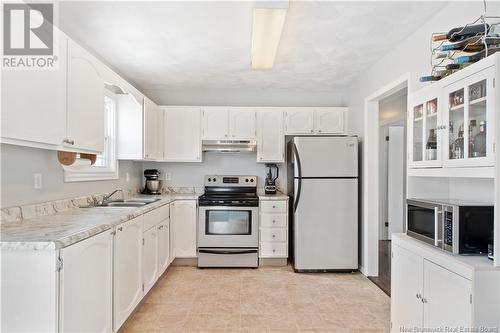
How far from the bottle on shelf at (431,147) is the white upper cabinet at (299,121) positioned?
2.46 meters

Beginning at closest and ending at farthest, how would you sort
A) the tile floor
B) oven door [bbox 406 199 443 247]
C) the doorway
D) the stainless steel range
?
oven door [bbox 406 199 443 247] < the tile floor < the stainless steel range < the doorway

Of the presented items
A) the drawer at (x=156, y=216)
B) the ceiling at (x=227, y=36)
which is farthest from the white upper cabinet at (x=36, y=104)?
the drawer at (x=156, y=216)

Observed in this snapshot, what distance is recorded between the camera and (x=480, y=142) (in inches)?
59.6

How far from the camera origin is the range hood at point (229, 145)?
14.1ft

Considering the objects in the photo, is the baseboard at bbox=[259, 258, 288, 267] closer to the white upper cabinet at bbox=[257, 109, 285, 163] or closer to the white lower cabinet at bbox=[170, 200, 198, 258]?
the white lower cabinet at bbox=[170, 200, 198, 258]

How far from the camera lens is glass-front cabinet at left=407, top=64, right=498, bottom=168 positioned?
1467 mm

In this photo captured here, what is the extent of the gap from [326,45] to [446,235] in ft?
6.64

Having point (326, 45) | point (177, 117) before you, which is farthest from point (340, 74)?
point (177, 117)

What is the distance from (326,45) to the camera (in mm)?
2941

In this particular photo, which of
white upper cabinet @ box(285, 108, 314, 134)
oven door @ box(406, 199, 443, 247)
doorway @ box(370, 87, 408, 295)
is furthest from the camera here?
doorway @ box(370, 87, 408, 295)

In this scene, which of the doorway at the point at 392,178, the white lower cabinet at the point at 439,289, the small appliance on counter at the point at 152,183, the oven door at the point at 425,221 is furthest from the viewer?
the doorway at the point at 392,178

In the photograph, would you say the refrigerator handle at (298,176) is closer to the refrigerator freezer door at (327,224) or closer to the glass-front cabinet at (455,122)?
the refrigerator freezer door at (327,224)

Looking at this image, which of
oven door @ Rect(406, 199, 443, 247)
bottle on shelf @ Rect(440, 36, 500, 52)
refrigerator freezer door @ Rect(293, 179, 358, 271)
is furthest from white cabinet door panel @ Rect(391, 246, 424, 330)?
refrigerator freezer door @ Rect(293, 179, 358, 271)

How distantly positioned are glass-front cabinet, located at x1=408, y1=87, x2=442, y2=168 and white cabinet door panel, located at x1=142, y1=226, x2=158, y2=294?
2.36 m
